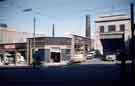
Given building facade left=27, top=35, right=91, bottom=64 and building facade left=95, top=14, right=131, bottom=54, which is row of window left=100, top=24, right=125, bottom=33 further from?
building facade left=27, top=35, right=91, bottom=64

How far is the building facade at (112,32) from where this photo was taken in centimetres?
5669

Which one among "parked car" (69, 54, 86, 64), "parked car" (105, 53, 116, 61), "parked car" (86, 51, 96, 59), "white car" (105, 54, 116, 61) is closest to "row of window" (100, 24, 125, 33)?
"parked car" (86, 51, 96, 59)

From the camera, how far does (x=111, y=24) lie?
59188 millimetres

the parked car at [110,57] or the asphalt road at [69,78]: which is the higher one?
the parked car at [110,57]

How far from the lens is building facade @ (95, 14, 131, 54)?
5669 cm

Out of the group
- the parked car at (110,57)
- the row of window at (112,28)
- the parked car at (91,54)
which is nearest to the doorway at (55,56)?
the parked car at (91,54)

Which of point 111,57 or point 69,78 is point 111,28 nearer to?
point 111,57

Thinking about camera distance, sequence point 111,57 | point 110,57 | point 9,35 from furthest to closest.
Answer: point 9,35, point 110,57, point 111,57

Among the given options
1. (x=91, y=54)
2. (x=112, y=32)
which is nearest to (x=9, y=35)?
(x=91, y=54)

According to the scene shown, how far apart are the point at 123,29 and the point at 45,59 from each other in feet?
67.4

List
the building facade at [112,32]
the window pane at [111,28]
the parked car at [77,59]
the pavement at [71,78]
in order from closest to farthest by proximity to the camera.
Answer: the pavement at [71,78] → the parked car at [77,59] → the building facade at [112,32] → the window pane at [111,28]

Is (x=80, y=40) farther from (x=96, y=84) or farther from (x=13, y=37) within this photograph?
(x=96, y=84)

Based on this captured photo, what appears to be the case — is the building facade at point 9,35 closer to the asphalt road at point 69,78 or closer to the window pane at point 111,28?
the window pane at point 111,28

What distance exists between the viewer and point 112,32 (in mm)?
58312
